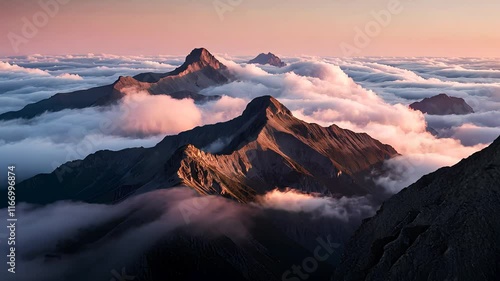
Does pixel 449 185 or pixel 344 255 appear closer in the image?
pixel 449 185

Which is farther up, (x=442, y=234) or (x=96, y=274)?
(x=442, y=234)

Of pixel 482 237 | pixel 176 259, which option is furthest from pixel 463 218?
→ pixel 176 259

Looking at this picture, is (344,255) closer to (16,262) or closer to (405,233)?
(405,233)

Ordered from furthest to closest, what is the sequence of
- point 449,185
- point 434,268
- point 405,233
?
point 449,185
point 405,233
point 434,268

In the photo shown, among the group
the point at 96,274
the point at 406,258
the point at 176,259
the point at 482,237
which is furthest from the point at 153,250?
the point at 482,237

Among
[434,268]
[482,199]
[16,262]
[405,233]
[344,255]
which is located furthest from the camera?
[16,262]

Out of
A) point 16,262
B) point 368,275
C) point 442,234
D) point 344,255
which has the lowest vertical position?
point 16,262
